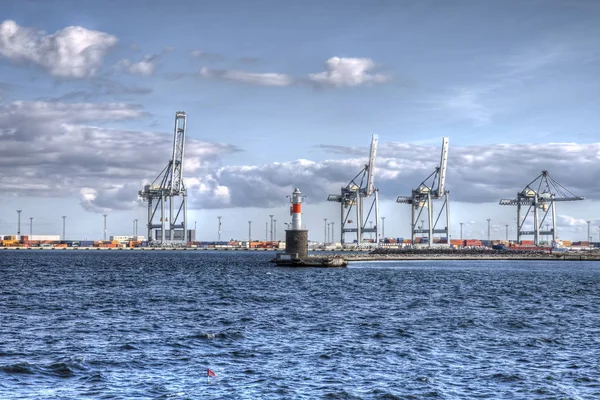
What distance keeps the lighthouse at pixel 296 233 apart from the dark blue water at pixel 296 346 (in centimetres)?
3741

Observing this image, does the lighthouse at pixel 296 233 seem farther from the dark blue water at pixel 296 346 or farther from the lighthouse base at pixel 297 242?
the dark blue water at pixel 296 346

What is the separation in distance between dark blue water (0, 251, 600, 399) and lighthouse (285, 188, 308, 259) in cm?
3741

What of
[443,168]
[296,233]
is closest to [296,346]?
[296,233]

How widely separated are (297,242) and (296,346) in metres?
64.0

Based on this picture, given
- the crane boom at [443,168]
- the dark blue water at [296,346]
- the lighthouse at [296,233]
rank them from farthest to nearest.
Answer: the crane boom at [443,168]
the lighthouse at [296,233]
the dark blue water at [296,346]

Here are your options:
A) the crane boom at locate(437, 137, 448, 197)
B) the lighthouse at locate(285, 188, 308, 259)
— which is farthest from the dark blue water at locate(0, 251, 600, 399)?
the crane boom at locate(437, 137, 448, 197)

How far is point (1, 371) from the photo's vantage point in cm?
2348

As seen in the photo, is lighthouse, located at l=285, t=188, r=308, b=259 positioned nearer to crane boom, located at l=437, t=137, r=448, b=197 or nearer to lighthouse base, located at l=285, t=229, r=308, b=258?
lighthouse base, located at l=285, t=229, r=308, b=258

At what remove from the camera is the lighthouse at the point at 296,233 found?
89.7 meters

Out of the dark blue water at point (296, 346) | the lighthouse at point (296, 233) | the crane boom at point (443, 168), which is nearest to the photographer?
the dark blue water at point (296, 346)

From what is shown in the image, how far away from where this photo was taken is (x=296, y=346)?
1128 inches

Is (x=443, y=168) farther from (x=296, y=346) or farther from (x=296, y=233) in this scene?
(x=296, y=346)

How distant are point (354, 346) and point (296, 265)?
65.9m

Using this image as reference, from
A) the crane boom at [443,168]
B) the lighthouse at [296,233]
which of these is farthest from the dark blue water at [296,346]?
the crane boom at [443,168]
